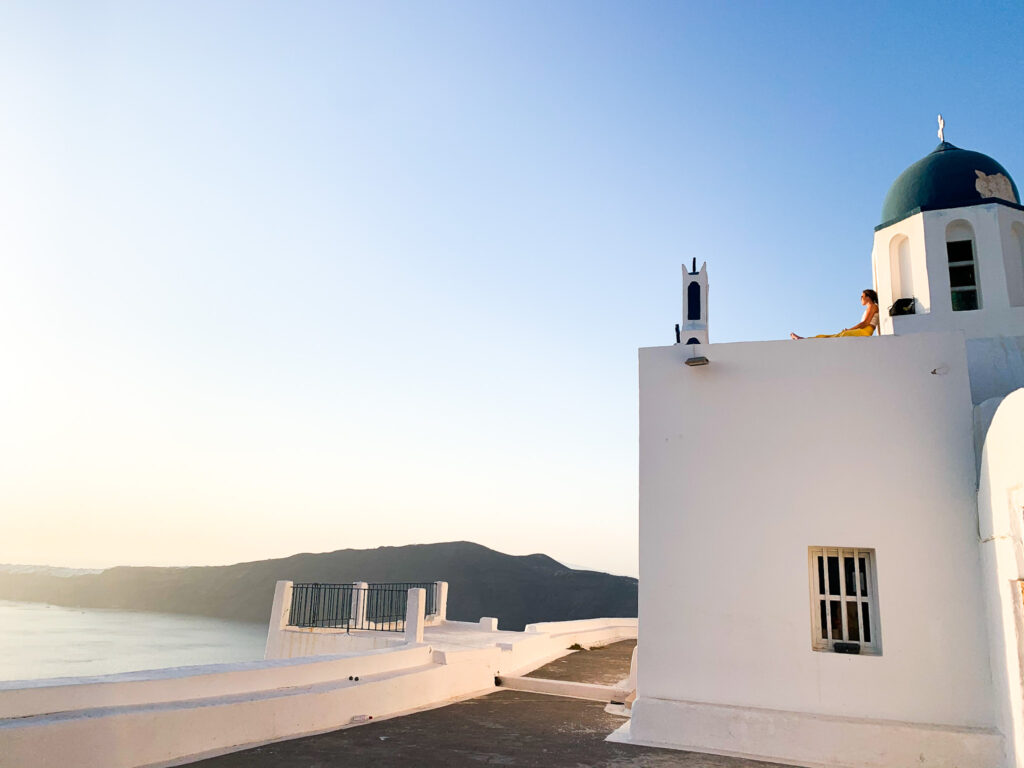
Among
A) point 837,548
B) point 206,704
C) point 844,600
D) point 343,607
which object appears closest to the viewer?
point 206,704

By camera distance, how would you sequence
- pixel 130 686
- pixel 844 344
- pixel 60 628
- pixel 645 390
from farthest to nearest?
pixel 60 628 < pixel 645 390 < pixel 844 344 < pixel 130 686

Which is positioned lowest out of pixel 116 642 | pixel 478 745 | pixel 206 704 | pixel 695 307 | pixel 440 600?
pixel 116 642

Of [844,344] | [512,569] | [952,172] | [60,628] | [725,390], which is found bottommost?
[60,628]

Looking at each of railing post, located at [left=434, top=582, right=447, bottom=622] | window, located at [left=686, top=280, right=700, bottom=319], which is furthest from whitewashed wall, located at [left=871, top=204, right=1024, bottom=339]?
railing post, located at [left=434, top=582, right=447, bottom=622]

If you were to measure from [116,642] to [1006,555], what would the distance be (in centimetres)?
9057

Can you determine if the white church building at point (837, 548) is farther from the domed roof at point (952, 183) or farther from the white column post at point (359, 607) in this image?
the white column post at point (359, 607)

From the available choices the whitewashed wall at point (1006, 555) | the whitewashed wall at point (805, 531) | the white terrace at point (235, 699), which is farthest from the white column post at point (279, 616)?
the whitewashed wall at point (1006, 555)

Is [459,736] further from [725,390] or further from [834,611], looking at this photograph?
[725,390]

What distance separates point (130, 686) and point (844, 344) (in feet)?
26.4

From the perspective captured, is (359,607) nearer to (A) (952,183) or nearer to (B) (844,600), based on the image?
(B) (844,600)

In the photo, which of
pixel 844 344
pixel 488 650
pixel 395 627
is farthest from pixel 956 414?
pixel 395 627

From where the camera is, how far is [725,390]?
8031 mm

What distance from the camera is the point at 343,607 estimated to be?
51.6 feet

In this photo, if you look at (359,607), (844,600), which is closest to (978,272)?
(844,600)
